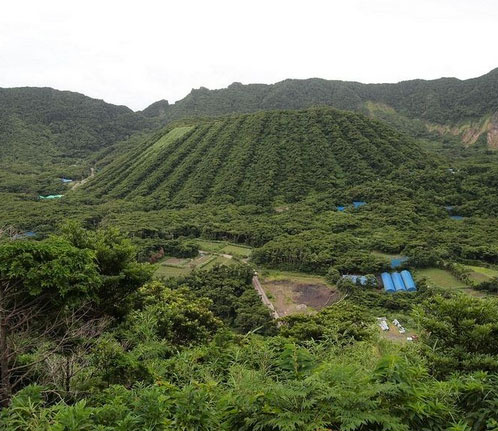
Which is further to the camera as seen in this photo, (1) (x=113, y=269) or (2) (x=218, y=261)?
(2) (x=218, y=261)

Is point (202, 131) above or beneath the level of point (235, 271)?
above

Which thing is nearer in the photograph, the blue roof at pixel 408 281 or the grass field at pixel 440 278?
the blue roof at pixel 408 281

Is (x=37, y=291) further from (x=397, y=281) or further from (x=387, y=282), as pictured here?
(x=397, y=281)

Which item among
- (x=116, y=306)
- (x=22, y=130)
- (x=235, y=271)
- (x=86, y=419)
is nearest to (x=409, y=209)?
(x=235, y=271)

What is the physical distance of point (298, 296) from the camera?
28.9 metres

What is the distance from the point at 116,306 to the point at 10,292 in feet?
14.3

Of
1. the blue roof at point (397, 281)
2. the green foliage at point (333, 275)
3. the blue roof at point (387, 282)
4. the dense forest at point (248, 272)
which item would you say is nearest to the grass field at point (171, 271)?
the dense forest at point (248, 272)

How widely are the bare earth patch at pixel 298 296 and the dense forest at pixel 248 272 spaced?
0.25 meters

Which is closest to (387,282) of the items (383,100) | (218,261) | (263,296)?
(263,296)

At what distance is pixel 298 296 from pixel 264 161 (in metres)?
39.7

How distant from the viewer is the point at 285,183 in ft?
197

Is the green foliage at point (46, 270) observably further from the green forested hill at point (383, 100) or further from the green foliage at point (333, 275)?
the green forested hill at point (383, 100)

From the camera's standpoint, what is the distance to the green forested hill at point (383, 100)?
343 ft

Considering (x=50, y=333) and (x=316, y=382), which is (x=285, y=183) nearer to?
(x=50, y=333)
